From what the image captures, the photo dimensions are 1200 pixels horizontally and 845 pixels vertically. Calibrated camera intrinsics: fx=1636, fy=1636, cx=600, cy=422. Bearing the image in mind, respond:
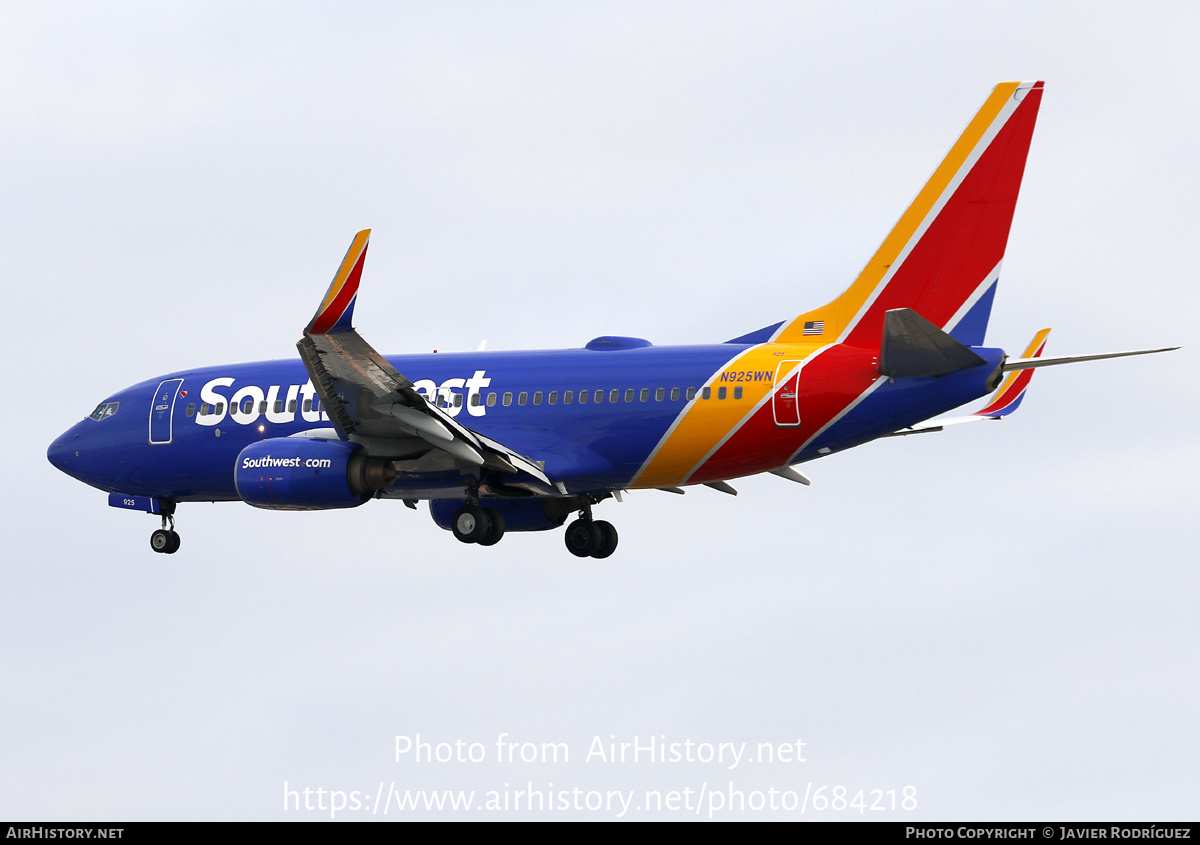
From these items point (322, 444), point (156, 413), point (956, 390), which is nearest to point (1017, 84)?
point (956, 390)

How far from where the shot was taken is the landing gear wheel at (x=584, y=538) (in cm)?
3472

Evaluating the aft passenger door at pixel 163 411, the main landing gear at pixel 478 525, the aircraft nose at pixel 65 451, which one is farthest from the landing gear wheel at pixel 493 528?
the aircraft nose at pixel 65 451

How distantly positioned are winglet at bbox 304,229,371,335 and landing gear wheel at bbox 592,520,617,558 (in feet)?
30.1

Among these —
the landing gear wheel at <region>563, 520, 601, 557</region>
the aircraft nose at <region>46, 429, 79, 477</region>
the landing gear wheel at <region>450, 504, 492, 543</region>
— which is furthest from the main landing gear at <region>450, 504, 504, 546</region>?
the aircraft nose at <region>46, 429, 79, 477</region>

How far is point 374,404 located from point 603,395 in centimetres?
431

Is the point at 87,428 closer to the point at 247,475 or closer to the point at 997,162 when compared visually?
the point at 247,475

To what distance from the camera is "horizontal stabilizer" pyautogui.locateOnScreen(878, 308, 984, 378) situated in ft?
86.4

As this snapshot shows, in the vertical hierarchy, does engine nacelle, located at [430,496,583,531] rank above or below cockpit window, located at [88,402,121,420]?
below

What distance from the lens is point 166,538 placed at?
3544 centimetres

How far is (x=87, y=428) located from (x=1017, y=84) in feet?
68.2

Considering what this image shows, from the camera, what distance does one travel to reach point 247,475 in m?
30.5

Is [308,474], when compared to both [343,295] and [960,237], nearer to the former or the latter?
[343,295]

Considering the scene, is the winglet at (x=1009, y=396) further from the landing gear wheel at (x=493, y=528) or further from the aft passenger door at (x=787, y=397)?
the landing gear wheel at (x=493, y=528)

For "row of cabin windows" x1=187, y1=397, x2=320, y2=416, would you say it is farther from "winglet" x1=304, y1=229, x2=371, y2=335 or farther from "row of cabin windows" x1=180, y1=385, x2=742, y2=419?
"winglet" x1=304, y1=229, x2=371, y2=335
